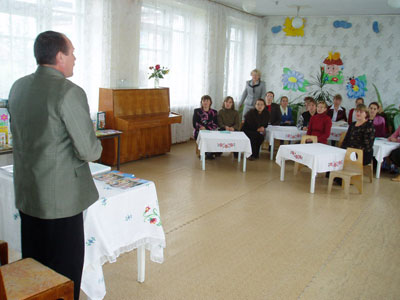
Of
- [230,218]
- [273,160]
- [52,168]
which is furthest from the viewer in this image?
[273,160]

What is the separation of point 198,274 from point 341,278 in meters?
1.08

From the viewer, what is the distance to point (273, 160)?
7129mm

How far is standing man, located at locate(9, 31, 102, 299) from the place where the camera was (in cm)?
172

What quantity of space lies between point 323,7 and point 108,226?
7704mm

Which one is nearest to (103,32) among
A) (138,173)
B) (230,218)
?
(138,173)

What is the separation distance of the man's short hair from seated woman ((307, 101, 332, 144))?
524cm

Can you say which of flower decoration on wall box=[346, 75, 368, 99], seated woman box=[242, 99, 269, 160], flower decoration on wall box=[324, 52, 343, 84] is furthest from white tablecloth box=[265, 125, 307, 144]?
flower decoration on wall box=[324, 52, 343, 84]

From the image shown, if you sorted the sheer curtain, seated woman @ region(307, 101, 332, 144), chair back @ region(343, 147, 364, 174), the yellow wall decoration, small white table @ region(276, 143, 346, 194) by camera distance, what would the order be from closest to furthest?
the sheer curtain
small white table @ region(276, 143, 346, 194)
chair back @ region(343, 147, 364, 174)
seated woman @ region(307, 101, 332, 144)
the yellow wall decoration

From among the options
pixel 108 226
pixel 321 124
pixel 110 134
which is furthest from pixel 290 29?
pixel 108 226

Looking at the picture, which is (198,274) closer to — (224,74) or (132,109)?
(132,109)

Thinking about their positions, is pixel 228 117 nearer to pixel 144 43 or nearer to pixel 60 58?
pixel 144 43

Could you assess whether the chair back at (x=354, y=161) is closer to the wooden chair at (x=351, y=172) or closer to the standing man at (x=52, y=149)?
the wooden chair at (x=351, y=172)

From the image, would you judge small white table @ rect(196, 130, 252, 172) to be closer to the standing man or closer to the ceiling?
the ceiling

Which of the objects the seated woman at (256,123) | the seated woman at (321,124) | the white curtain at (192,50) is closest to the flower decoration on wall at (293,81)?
the white curtain at (192,50)
